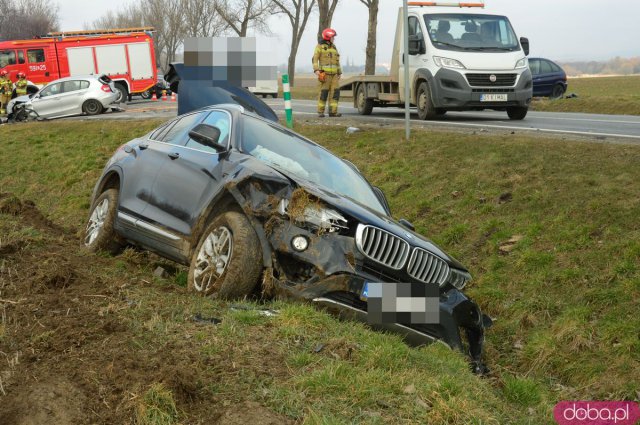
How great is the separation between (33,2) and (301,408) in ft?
343

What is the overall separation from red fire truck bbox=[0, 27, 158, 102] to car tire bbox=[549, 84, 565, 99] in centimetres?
1993

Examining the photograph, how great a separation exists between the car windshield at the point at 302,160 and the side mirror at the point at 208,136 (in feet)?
0.69

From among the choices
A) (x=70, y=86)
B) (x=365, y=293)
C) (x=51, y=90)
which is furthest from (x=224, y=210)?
(x=70, y=86)

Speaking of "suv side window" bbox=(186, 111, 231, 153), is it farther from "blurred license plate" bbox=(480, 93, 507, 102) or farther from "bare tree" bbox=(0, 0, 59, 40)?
"bare tree" bbox=(0, 0, 59, 40)

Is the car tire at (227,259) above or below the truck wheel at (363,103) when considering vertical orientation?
above

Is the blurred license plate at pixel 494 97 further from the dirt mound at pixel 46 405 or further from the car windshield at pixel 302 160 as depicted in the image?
the dirt mound at pixel 46 405

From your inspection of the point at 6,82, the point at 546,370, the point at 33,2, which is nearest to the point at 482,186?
the point at 546,370

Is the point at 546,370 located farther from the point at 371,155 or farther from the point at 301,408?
the point at 371,155

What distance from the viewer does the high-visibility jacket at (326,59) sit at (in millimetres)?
17538

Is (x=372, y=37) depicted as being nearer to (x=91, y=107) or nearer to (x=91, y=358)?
(x=91, y=107)

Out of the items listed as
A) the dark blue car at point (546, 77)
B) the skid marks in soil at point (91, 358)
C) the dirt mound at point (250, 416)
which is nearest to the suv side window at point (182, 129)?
the skid marks in soil at point (91, 358)

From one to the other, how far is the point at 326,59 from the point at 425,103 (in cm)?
222

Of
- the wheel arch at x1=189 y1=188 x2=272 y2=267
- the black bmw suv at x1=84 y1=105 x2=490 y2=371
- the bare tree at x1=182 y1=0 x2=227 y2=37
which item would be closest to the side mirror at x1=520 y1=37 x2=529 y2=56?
the black bmw suv at x1=84 y1=105 x2=490 y2=371

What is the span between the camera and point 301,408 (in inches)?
158
